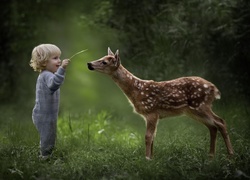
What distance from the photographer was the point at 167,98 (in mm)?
6902

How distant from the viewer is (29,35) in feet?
47.3

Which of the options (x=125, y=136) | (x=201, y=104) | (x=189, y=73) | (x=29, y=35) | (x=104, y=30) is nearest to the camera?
(x=201, y=104)

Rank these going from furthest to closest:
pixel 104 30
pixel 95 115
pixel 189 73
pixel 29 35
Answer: pixel 29 35 → pixel 104 30 → pixel 95 115 → pixel 189 73

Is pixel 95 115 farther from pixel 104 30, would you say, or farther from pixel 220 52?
pixel 220 52

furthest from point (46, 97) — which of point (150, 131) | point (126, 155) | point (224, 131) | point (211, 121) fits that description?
point (224, 131)

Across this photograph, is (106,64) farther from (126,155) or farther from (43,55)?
(126,155)

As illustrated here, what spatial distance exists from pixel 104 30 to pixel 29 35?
324 centimetres

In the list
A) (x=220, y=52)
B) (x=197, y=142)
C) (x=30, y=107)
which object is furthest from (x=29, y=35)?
(x=197, y=142)

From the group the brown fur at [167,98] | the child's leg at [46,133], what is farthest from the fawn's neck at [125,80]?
the child's leg at [46,133]

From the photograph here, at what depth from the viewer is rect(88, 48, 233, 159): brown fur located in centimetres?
681

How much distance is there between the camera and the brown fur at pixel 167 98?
6812mm

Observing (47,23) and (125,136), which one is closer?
(125,136)

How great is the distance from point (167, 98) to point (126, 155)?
83cm

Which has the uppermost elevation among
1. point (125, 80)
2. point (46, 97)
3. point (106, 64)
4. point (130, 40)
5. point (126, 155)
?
point (106, 64)
